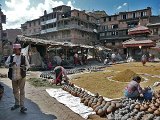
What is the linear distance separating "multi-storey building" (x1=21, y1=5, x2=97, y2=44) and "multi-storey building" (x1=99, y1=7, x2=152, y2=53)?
9.31 feet

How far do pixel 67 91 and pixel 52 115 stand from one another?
404 centimetres

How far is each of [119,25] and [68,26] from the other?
598 inches

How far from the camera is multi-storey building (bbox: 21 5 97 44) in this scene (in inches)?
2410

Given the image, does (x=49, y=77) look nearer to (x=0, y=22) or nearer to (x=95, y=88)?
(x=95, y=88)

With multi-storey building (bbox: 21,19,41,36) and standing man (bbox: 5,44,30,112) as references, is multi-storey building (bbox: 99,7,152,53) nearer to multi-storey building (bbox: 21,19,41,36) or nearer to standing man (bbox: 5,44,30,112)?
multi-storey building (bbox: 21,19,41,36)

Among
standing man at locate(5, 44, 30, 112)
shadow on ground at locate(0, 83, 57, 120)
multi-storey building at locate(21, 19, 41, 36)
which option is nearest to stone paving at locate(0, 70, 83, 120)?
shadow on ground at locate(0, 83, 57, 120)

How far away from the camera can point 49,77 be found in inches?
683

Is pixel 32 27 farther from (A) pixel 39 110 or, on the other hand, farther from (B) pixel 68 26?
(A) pixel 39 110

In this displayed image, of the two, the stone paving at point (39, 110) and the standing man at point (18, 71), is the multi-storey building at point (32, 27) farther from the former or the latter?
the standing man at point (18, 71)

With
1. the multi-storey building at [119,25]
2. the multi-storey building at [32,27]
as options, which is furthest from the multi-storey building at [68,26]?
the multi-storey building at [119,25]

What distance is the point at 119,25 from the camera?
222ft

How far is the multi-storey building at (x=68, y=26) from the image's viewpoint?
201ft

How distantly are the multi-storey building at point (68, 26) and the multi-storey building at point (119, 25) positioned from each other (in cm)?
284

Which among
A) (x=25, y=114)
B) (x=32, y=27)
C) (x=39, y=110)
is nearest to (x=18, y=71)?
(x=25, y=114)
